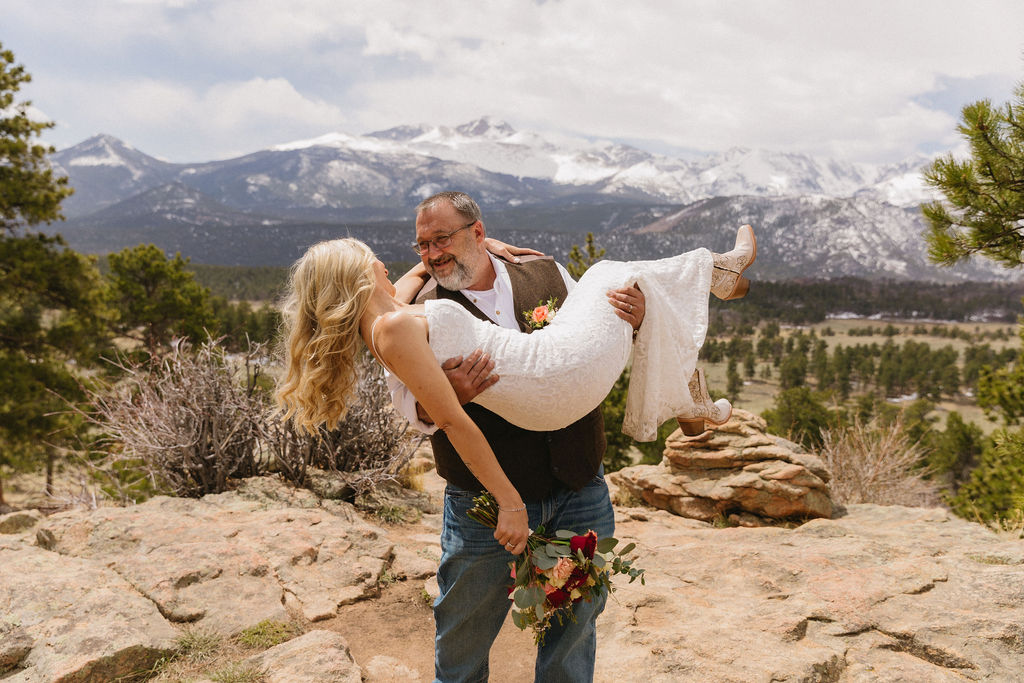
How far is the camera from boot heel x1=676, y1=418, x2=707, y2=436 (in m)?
2.97

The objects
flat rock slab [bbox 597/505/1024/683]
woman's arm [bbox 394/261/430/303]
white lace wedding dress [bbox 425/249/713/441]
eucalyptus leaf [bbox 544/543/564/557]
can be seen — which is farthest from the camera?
flat rock slab [bbox 597/505/1024/683]

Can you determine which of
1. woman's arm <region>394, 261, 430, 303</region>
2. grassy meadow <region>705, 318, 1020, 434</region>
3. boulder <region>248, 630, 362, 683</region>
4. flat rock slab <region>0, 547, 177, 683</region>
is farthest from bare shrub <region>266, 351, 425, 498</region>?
grassy meadow <region>705, 318, 1020, 434</region>

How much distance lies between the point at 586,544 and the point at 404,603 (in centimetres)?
259

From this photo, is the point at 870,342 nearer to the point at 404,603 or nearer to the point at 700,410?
the point at 404,603

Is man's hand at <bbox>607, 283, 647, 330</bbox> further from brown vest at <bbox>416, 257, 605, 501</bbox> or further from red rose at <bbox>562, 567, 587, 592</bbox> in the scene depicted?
red rose at <bbox>562, 567, 587, 592</bbox>

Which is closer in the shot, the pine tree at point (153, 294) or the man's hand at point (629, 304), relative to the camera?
the man's hand at point (629, 304)

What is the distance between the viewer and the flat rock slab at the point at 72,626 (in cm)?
311

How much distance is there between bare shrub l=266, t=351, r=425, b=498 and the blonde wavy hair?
4154mm

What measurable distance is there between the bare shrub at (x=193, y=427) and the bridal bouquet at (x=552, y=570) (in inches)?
190

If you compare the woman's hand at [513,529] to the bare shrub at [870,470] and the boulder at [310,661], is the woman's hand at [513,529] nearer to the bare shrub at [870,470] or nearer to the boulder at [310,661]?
the boulder at [310,661]

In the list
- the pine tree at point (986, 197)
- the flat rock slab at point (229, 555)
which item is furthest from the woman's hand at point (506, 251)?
the pine tree at point (986, 197)

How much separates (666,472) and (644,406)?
534cm

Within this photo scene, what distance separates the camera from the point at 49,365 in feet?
60.1

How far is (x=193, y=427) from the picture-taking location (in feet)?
20.8
